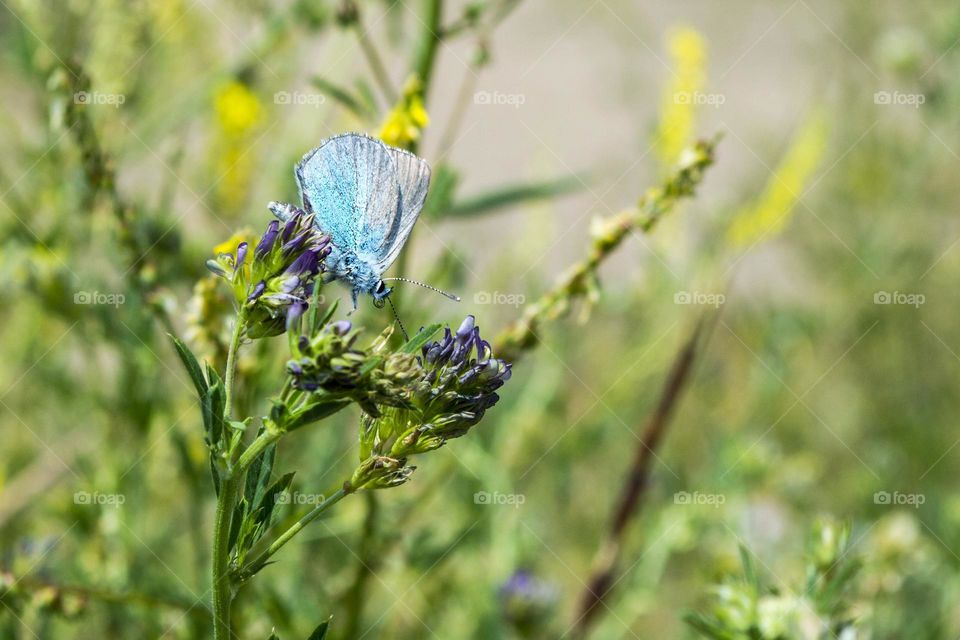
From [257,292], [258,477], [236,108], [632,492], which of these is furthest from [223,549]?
[236,108]

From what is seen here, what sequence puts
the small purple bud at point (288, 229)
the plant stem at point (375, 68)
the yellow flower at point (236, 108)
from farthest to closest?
the yellow flower at point (236, 108) → the plant stem at point (375, 68) → the small purple bud at point (288, 229)

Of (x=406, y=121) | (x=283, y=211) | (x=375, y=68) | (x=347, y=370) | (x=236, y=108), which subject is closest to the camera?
(x=347, y=370)

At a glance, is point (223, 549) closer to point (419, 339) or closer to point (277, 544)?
point (277, 544)

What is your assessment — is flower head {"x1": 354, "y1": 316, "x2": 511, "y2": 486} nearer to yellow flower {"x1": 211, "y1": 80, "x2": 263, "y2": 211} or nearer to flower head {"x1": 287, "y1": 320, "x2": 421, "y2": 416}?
flower head {"x1": 287, "y1": 320, "x2": 421, "y2": 416}

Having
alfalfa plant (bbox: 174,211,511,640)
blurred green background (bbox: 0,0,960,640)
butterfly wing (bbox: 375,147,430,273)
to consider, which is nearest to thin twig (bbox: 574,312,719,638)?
blurred green background (bbox: 0,0,960,640)

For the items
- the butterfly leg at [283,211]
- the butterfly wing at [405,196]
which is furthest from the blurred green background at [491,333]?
the butterfly leg at [283,211]

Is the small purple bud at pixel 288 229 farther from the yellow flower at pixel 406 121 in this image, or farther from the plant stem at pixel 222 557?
the yellow flower at pixel 406 121
